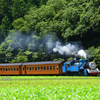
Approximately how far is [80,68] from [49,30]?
22899mm

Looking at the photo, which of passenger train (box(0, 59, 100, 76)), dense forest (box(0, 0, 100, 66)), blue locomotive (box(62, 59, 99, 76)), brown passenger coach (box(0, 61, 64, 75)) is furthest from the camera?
dense forest (box(0, 0, 100, 66))

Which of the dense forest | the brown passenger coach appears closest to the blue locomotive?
the brown passenger coach

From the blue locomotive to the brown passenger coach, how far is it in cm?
114

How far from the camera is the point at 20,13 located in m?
66.8

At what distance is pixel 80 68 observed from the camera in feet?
91.1

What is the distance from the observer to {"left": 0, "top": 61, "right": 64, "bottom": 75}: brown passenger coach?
30.1 meters

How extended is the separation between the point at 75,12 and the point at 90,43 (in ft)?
23.5

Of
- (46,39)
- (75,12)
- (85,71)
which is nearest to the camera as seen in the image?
(85,71)

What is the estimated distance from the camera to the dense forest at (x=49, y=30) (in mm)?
41031

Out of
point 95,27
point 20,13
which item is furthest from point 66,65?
point 20,13

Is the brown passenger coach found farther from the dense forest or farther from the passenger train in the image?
the dense forest

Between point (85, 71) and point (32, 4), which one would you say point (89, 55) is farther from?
point (32, 4)

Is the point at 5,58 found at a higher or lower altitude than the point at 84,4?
lower

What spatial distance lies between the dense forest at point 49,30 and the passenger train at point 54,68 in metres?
7.34
